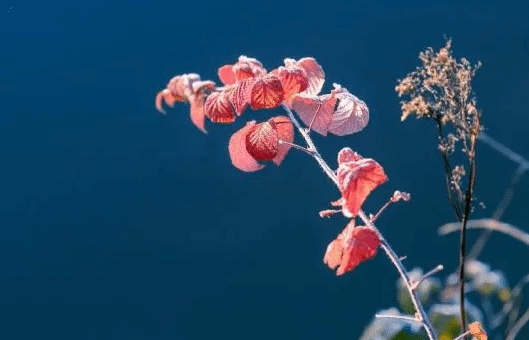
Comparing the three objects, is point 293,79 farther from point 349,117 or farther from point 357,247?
point 357,247

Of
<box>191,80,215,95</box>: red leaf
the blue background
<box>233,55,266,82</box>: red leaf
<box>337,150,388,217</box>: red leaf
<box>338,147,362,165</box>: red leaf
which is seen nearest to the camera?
<box>337,150,388,217</box>: red leaf

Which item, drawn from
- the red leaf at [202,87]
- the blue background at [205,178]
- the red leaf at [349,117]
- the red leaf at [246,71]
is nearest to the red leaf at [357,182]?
the red leaf at [349,117]

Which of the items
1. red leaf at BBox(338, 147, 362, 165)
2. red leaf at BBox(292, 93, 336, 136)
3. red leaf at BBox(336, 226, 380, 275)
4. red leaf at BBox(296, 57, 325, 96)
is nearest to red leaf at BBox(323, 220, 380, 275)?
red leaf at BBox(336, 226, 380, 275)

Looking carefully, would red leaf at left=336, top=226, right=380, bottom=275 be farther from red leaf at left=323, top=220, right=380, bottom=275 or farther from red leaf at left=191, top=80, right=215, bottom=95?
red leaf at left=191, top=80, right=215, bottom=95

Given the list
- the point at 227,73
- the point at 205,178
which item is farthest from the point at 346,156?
the point at 205,178

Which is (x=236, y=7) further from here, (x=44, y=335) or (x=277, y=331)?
(x=44, y=335)

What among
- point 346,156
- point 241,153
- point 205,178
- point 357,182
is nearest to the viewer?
point 357,182
